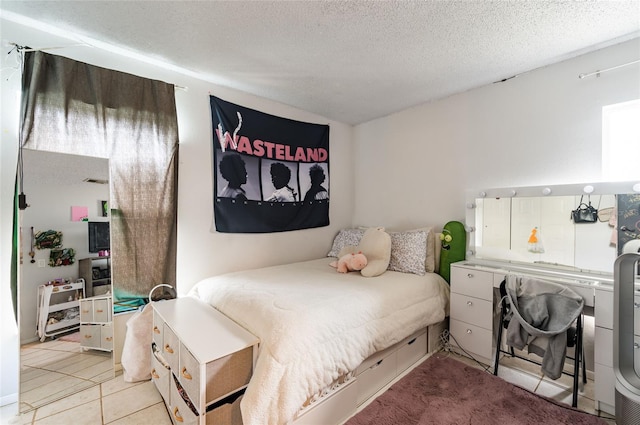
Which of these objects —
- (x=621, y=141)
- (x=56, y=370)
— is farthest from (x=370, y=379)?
(x=621, y=141)

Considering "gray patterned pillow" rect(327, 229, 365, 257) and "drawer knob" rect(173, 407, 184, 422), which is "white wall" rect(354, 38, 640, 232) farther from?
A: "drawer knob" rect(173, 407, 184, 422)

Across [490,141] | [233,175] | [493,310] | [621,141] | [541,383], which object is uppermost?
[490,141]

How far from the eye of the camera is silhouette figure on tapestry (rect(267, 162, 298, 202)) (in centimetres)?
293

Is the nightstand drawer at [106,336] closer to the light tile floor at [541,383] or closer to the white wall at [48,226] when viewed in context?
the white wall at [48,226]

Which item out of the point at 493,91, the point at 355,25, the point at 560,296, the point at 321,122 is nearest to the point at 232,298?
the point at 355,25

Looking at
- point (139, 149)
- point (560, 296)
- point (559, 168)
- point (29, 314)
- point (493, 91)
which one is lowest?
point (29, 314)

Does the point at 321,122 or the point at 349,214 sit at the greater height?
the point at 321,122

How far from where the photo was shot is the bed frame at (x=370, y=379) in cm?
151

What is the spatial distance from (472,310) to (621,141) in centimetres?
164

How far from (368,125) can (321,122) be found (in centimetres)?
65

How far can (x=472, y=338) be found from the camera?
2205mm

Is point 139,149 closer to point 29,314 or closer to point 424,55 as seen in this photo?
point 29,314

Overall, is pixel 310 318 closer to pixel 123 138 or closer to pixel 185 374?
pixel 185 374

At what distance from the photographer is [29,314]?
172cm
